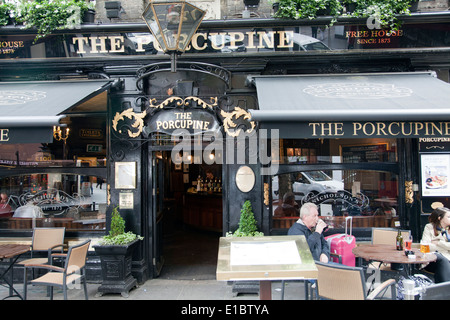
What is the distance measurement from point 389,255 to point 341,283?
164 centimetres

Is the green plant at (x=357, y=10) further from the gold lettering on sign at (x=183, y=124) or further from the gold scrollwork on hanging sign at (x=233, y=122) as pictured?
the gold lettering on sign at (x=183, y=124)

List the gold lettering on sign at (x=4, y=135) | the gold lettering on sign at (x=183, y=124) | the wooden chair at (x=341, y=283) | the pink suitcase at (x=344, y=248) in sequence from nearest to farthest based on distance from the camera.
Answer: the wooden chair at (x=341, y=283) → the gold lettering on sign at (x=4, y=135) → the pink suitcase at (x=344, y=248) → the gold lettering on sign at (x=183, y=124)

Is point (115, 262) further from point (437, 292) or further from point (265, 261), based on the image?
point (437, 292)

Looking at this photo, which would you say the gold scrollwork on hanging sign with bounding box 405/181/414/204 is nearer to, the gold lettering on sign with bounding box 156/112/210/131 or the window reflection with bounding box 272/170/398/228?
the window reflection with bounding box 272/170/398/228

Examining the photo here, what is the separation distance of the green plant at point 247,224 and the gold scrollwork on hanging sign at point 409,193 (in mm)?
2761

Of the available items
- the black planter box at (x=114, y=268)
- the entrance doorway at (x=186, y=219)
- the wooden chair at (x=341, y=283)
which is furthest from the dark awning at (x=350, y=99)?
the black planter box at (x=114, y=268)

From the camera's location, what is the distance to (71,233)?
6.77m

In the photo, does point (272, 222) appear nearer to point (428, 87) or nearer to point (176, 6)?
point (428, 87)

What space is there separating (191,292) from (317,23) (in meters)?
5.27

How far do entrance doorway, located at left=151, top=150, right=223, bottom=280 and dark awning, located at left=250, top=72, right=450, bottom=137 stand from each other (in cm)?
275

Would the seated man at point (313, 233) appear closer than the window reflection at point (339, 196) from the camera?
Yes

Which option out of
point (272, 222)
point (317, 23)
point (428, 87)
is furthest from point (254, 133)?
point (428, 87)

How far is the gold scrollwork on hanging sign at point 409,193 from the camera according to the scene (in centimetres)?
632

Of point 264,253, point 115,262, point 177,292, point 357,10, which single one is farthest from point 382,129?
point 115,262
